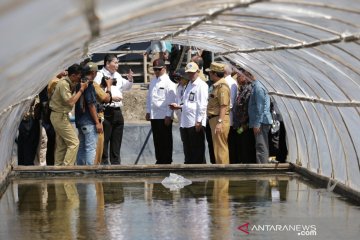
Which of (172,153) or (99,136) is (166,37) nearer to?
(99,136)

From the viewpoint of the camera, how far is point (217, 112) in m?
18.5

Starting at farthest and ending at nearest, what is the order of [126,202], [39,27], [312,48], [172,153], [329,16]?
[172,153], [126,202], [312,48], [329,16], [39,27]

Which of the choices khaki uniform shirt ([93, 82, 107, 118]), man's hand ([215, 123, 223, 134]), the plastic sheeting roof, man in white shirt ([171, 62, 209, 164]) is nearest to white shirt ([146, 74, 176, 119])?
man in white shirt ([171, 62, 209, 164])

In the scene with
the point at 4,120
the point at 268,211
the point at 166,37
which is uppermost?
the point at 166,37

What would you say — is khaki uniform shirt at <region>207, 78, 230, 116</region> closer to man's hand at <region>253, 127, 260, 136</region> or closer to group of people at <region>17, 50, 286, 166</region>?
group of people at <region>17, 50, 286, 166</region>

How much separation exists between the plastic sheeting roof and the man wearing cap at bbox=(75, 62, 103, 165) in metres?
1.25

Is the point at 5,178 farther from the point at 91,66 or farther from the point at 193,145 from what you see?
the point at 193,145

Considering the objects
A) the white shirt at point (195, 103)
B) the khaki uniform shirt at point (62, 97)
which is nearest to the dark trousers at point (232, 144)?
the white shirt at point (195, 103)

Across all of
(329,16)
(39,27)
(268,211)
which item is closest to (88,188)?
(268,211)

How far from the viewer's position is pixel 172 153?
20.6 metres

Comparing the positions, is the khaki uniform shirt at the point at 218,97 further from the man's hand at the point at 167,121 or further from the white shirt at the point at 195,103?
the man's hand at the point at 167,121

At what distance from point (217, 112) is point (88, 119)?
2350 millimetres

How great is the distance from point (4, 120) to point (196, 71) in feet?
14.6

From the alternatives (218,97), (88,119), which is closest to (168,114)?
(218,97)
